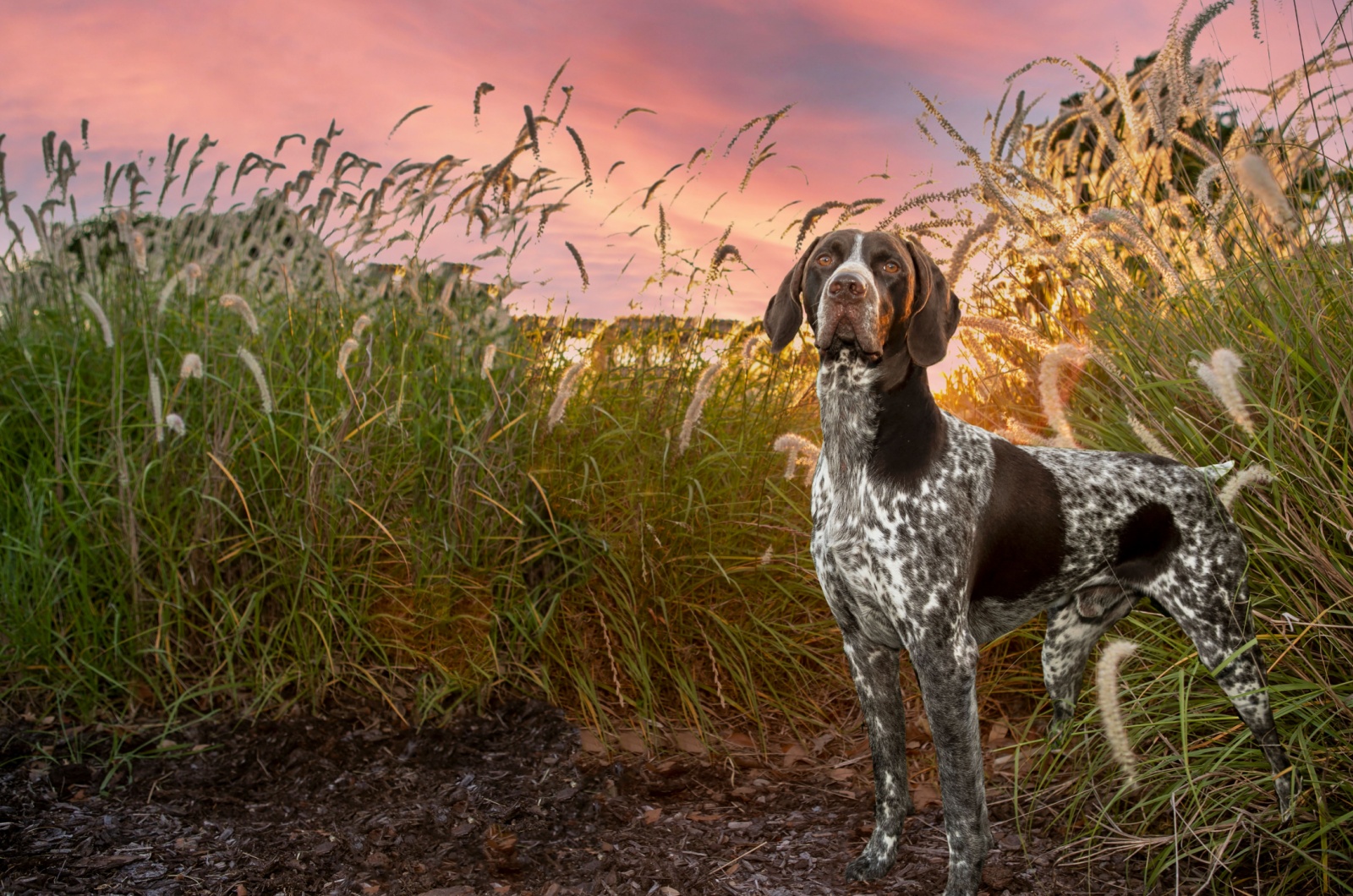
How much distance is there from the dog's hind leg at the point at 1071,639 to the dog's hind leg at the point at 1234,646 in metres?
0.25

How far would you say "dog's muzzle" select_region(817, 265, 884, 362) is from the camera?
2.55 meters

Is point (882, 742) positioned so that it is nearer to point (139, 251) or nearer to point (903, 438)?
point (903, 438)

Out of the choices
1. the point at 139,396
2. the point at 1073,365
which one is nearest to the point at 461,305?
the point at 139,396

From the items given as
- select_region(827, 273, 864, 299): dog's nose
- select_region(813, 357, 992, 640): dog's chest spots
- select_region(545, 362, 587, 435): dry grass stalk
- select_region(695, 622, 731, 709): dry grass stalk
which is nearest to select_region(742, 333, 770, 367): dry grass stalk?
select_region(545, 362, 587, 435): dry grass stalk

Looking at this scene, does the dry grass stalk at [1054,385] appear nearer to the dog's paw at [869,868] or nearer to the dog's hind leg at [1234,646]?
the dog's hind leg at [1234,646]

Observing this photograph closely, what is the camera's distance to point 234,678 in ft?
12.8

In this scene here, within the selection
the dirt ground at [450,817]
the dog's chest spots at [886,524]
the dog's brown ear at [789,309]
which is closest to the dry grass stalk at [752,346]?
the dog's brown ear at [789,309]

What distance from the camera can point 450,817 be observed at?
133 inches

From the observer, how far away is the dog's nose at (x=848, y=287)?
8.33 feet

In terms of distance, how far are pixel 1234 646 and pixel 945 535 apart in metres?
0.95

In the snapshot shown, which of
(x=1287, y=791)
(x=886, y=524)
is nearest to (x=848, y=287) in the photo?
(x=886, y=524)

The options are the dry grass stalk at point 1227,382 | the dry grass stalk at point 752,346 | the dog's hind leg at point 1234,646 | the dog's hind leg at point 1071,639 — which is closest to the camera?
the dry grass stalk at point 1227,382

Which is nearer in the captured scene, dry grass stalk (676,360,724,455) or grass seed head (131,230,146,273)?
dry grass stalk (676,360,724,455)

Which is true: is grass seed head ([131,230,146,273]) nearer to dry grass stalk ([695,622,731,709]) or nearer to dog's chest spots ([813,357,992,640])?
dry grass stalk ([695,622,731,709])
